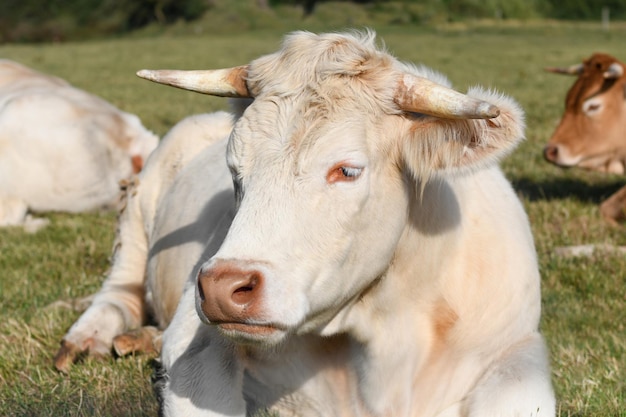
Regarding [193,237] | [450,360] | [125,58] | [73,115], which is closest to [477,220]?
[450,360]

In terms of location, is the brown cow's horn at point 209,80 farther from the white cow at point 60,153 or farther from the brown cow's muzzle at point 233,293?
the white cow at point 60,153

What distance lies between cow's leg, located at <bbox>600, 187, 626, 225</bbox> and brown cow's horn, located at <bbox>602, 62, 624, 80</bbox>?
6.11 ft

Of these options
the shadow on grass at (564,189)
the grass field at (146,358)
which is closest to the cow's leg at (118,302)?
the grass field at (146,358)

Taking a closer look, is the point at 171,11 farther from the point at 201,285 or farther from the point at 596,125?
the point at 201,285

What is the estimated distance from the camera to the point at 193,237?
479 cm

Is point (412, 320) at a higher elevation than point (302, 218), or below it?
below

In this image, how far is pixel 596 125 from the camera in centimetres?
945

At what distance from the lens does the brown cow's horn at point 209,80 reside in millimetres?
3496

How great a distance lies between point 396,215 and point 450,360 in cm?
65

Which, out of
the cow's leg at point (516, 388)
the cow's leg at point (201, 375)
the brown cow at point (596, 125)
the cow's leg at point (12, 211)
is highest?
the cow's leg at point (516, 388)

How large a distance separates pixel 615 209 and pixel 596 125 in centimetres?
190

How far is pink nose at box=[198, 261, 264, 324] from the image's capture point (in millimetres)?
2713

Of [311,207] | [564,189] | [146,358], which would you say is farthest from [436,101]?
[564,189]

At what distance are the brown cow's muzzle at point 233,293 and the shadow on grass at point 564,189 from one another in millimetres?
5820
